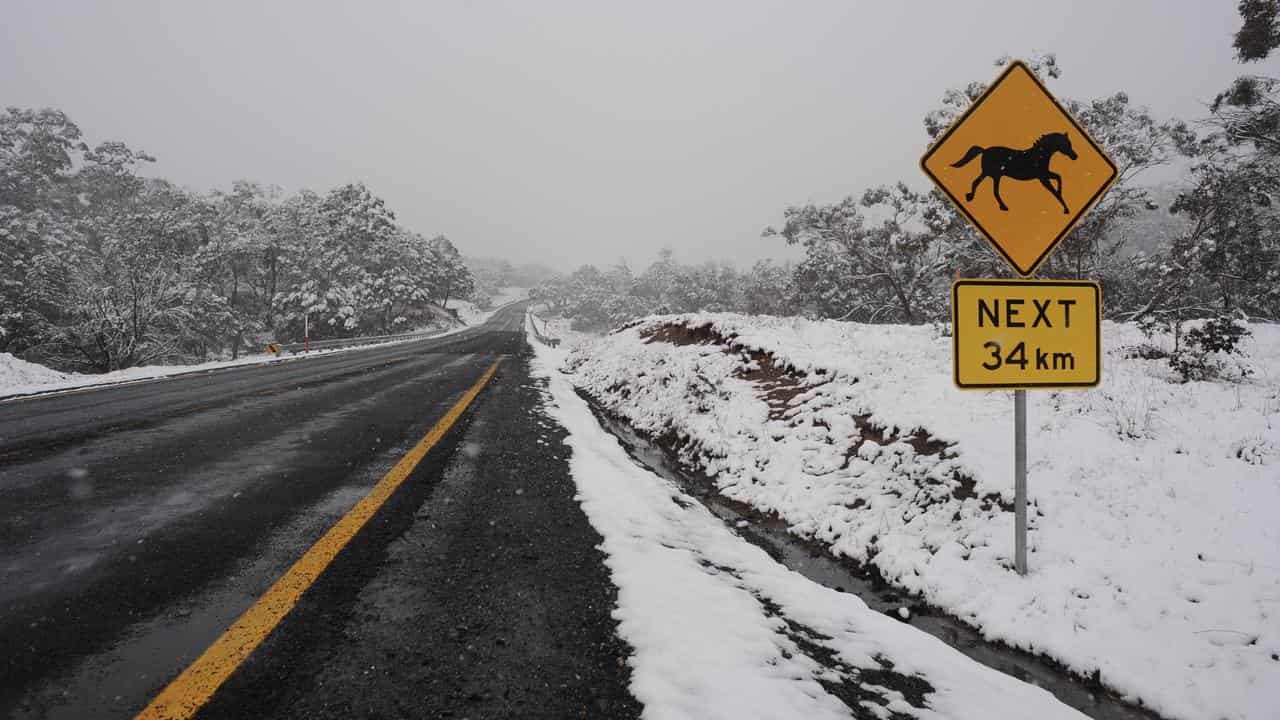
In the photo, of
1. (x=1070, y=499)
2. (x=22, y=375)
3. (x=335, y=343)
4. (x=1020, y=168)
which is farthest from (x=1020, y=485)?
(x=335, y=343)

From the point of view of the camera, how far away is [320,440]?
558 cm

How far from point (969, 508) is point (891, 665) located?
1.88 m

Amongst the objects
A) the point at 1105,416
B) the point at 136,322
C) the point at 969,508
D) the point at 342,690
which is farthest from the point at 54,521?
the point at 136,322

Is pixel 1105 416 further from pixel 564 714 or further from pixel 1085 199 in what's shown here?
pixel 564 714

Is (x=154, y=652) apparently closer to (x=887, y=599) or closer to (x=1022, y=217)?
(x=887, y=599)

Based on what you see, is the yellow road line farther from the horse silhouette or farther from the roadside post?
the horse silhouette

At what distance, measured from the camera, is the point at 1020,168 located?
3240 millimetres

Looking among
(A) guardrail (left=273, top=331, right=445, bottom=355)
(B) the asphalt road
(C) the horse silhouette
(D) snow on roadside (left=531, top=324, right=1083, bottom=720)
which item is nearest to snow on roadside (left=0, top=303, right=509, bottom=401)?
(B) the asphalt road

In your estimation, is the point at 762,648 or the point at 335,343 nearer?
the point at 762,648

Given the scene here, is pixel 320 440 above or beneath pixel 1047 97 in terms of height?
beneath

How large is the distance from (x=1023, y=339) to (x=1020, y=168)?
41.3 inches

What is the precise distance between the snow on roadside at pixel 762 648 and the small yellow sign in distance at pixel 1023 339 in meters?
1.53

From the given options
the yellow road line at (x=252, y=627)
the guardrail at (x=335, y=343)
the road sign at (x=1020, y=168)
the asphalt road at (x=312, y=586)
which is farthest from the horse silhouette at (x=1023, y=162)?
the guardrail at (x=335, y=343)

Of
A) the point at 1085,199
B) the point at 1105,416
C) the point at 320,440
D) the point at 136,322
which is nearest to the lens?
the point at 1085,199
